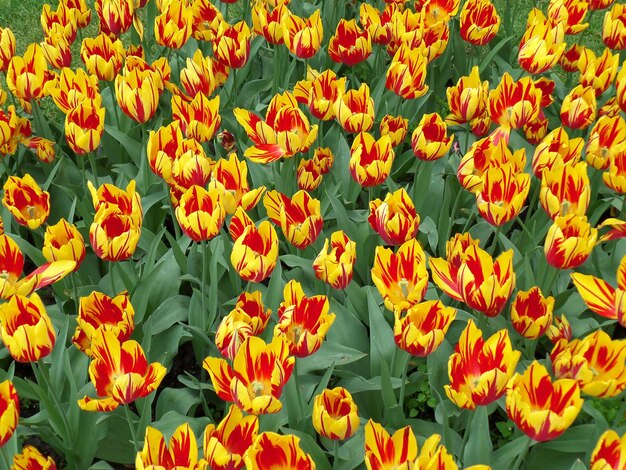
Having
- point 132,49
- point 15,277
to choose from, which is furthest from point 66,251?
point 132,49

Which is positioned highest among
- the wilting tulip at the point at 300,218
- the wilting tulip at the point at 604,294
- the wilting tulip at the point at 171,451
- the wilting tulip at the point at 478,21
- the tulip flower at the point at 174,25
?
the wilting tulip at the point at 478,21

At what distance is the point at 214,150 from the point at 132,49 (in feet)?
1.93

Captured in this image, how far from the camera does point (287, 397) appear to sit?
203 cm

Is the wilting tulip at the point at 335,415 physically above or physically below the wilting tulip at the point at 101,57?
below

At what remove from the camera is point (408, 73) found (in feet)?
9.11

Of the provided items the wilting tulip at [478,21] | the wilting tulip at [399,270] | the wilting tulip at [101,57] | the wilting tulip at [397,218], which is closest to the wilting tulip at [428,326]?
the wilting tulip at [399,270]

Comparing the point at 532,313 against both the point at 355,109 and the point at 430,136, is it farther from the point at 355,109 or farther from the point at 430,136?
the point at 355,109

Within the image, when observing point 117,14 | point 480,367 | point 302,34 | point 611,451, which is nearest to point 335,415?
point 480,367

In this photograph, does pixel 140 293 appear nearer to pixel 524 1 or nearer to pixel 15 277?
pixel 15 277

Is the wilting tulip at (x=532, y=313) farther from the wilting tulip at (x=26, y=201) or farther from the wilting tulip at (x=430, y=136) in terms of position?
the wilting tulip at (x=26, y=201)

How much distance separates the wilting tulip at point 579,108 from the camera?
2.69 m

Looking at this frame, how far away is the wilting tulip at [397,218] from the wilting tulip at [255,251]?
315mm

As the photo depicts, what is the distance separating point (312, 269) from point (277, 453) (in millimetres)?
1080

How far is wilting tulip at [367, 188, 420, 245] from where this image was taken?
211cm
